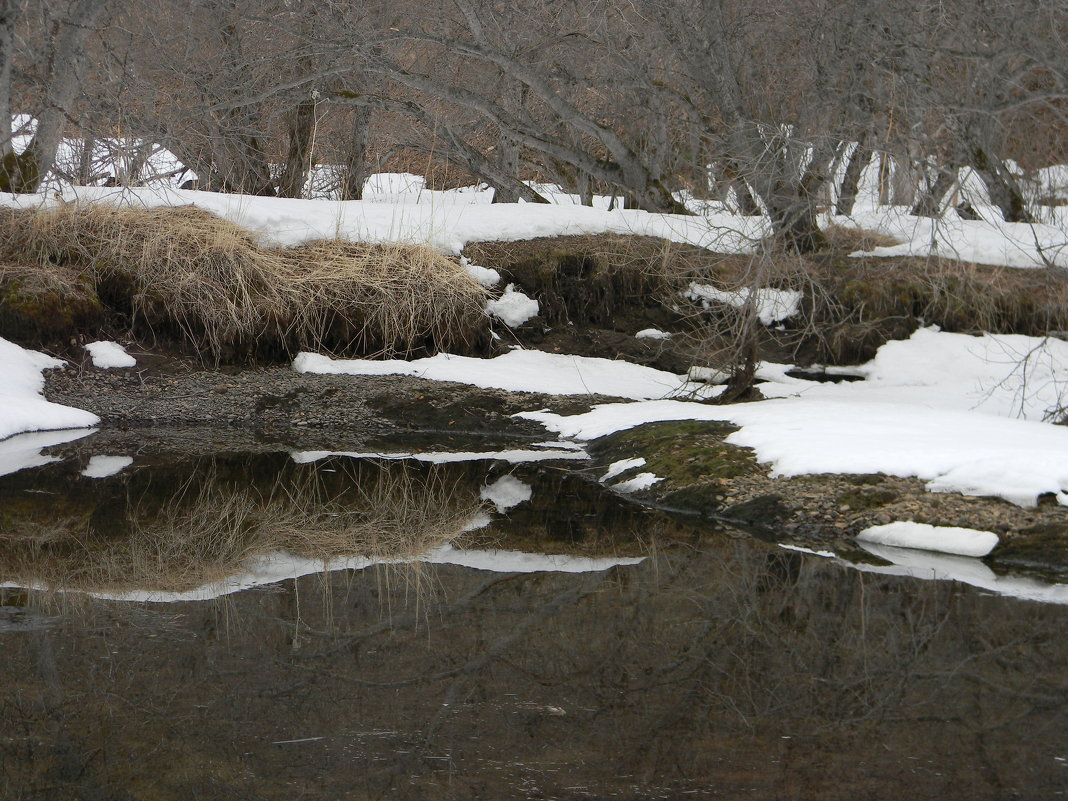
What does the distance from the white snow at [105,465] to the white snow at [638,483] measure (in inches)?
123

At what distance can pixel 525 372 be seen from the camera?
955 centimetres

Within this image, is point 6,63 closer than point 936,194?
No

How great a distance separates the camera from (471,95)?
1214 centimetres

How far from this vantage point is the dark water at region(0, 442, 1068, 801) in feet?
10.0

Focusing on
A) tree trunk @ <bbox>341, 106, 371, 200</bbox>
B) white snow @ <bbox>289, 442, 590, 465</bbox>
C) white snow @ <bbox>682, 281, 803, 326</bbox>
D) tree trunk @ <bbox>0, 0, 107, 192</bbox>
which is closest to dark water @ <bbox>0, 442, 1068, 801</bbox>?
white snow @ <bbox>289, 442, 590, 465</bbox>

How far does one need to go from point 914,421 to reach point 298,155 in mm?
9215

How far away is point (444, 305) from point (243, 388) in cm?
194

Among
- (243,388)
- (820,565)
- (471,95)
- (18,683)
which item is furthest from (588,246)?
(18,683)

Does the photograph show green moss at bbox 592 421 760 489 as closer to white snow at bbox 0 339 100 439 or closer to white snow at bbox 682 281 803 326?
white snow at bbox 682 281 803 326

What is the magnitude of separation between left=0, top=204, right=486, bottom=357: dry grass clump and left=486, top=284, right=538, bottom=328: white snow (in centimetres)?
22

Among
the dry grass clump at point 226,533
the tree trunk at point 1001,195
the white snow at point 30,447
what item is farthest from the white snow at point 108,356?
the tree trunk at point 1001,195

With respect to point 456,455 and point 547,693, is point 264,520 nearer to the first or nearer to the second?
point 456,455

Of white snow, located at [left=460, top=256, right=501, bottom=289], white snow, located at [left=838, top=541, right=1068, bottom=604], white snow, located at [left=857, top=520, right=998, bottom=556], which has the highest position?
white snow, located at [left=460, top=256, right=501, bottom=289]

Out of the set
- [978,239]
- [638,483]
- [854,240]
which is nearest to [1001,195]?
[978,239]
